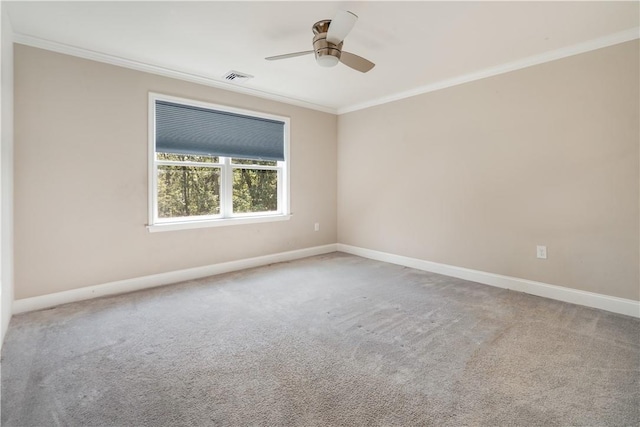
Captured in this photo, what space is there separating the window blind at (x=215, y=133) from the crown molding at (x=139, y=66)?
0.31 metres

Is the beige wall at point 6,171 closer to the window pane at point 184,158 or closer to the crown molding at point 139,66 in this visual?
the crown molding at point 139,66

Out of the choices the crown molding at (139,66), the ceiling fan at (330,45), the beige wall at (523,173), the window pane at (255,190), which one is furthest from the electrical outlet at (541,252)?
the crown molding at (139,66)

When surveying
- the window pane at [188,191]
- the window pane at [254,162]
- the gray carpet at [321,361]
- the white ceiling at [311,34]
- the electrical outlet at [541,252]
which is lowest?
the gray carpet at [321,361]

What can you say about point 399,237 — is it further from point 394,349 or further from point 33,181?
point 33,181

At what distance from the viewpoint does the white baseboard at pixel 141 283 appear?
9.11 feet

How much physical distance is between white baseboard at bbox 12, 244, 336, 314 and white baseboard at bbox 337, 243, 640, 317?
1721mm

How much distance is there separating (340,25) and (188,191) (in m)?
2.62

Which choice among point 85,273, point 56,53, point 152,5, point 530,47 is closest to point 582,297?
point 530,47

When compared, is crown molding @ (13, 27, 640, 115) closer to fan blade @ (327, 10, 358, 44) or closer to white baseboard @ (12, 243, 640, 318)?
fan blade @ (327, 10, 358, 44)

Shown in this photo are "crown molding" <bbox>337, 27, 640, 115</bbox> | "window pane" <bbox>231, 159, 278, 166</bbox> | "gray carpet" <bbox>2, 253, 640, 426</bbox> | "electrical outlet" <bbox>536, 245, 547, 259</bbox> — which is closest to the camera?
"gray carpet" <bbox>2, 253, 640, 426</bbox>

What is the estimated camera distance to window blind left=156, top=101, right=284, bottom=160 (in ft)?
11.4

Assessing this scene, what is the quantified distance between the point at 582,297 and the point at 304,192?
353 centimetres

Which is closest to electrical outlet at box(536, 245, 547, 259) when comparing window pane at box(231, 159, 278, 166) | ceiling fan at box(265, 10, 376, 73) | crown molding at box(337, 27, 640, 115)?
crown molding at box(337, 27, 640, 115)

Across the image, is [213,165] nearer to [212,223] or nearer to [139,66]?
[212,223]
